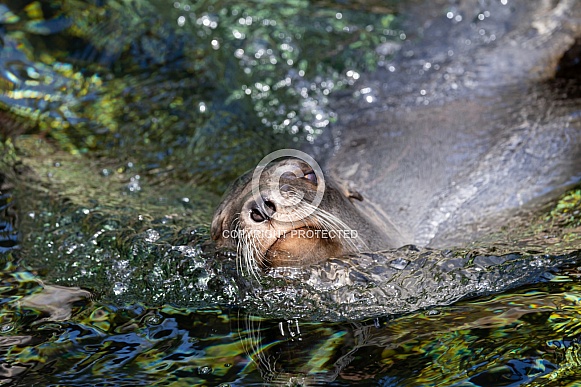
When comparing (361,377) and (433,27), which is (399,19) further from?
(361,377)

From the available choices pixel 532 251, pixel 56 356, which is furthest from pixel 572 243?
pixel 56 356

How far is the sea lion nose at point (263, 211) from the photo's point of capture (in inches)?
109

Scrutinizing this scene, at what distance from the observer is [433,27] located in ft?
18.6

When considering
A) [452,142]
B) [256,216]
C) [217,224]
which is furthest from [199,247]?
[452,142]

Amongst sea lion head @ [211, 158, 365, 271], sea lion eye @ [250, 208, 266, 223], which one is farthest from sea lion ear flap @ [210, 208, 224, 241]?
sea lion eye @ [250, 208, 266, 223]

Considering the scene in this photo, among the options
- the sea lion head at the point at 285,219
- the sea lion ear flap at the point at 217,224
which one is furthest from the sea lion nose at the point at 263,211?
the sea lion ear flap at the point at 217,224

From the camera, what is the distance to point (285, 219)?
2758mm

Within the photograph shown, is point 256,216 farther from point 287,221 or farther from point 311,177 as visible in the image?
point 311,177

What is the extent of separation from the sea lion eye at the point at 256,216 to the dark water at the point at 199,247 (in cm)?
25

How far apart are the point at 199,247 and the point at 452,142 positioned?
1812 millimetres

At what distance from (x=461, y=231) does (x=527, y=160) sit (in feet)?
2.21

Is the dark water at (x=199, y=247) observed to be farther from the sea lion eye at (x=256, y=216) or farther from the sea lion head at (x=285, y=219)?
the sea lion eye at (x=256, y=216)

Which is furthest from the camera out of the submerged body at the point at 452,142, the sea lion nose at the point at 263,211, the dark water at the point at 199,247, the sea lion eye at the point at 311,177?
the submerged body at the point at 452,142

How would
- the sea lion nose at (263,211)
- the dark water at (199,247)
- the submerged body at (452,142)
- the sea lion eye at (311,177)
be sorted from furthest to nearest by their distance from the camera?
the submerged body at (452,142) < the sea lion eye at (311,177) < the sea lion nose at (263,211) < the dark water at (199,247)
